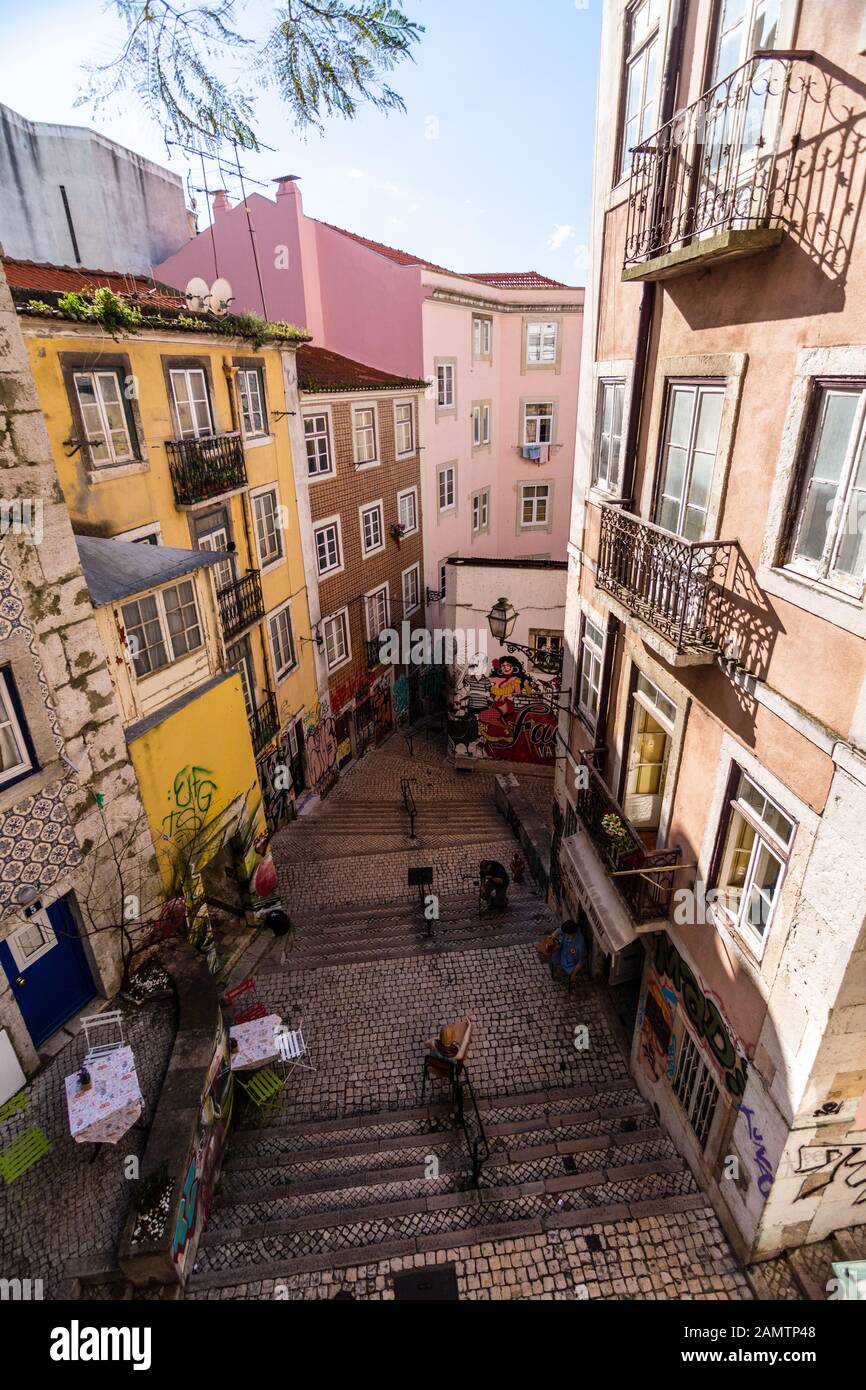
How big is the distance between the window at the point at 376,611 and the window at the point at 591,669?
40.9 feet

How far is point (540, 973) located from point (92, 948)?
7.90 m

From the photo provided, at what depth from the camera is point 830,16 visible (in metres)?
4.87

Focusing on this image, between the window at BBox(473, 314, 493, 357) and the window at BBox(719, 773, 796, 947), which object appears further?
the window at BBox(473, 314, 493, 357)

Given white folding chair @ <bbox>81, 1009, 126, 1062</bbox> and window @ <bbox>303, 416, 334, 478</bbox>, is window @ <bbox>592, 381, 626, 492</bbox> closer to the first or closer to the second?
white folding chair @ <bbox>81, 1009, 126, 1062</bbox>

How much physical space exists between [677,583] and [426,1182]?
8.39m

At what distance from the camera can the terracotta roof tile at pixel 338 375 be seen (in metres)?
19.2

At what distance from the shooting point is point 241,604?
15664mm

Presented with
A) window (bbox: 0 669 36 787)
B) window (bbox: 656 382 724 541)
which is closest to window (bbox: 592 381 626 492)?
window (bbox: 656 382 724 541)

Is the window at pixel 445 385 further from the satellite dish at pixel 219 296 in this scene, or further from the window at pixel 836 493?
the window at pixel 836 493

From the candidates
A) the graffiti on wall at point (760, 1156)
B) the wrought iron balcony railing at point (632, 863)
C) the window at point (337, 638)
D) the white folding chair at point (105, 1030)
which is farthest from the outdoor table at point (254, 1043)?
the window at point (337, 638)

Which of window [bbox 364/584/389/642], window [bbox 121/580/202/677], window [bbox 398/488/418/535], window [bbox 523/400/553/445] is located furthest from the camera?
window [bbox 523/400/553/445]

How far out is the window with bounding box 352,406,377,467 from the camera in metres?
21.0

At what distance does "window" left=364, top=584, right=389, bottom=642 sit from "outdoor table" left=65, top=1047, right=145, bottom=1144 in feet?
55.0

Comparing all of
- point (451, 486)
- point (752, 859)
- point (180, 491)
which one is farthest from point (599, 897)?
point (451, 486)
